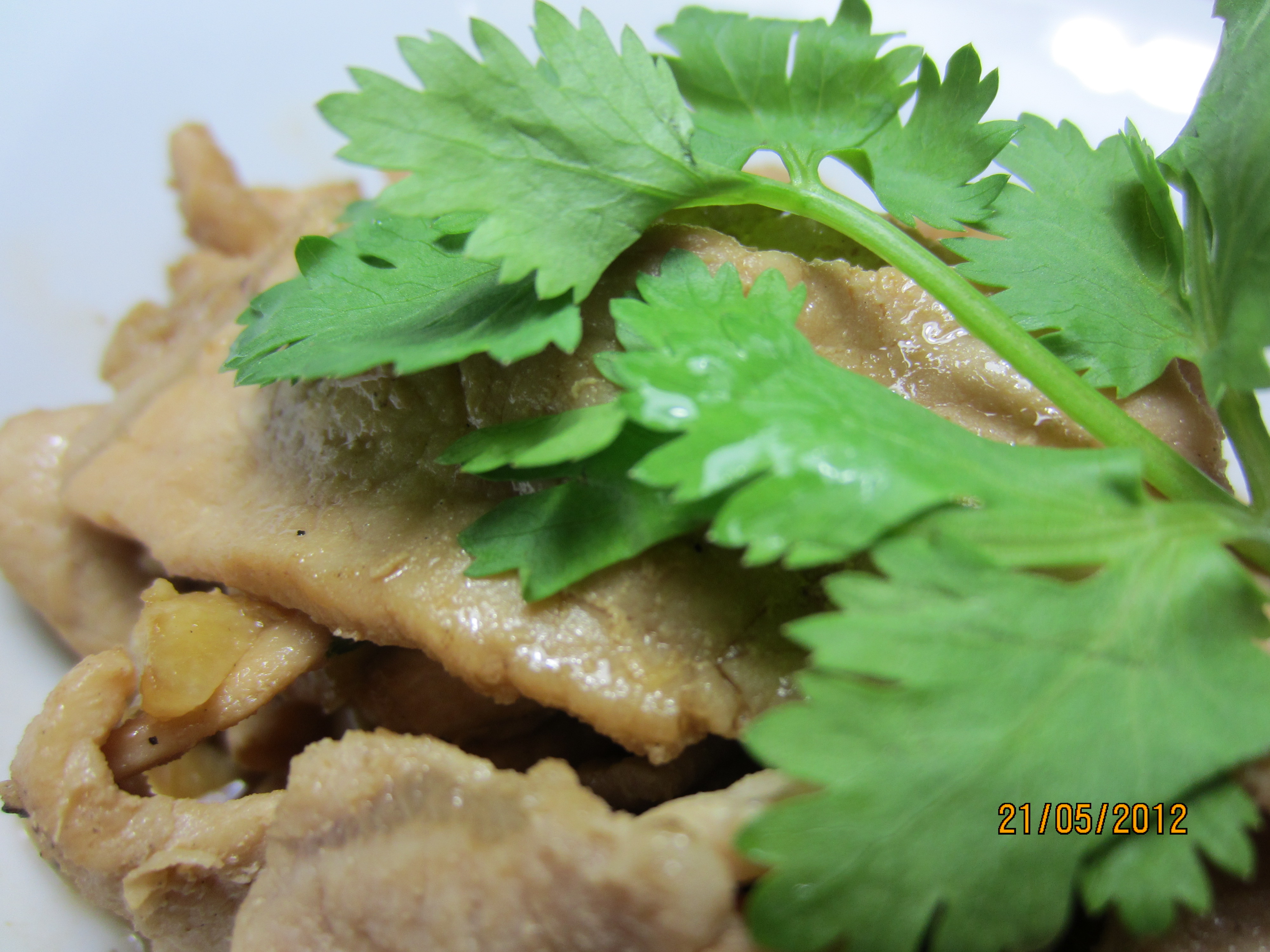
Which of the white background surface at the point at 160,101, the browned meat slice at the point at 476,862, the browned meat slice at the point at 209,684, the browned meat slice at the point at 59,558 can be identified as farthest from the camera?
the white background surface at the point at 160,101

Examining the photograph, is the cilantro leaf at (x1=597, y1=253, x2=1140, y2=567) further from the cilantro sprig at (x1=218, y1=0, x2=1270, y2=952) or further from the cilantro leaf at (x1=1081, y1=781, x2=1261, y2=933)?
the cilantro leaf at (x1=1081, y1=781, x2=1261, y2=933)

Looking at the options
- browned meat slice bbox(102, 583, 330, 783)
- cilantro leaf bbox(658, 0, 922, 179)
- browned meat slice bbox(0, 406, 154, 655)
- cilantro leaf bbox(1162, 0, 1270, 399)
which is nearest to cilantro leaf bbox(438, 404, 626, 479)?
browned meat slice bbox(102, 583, 330, 783)

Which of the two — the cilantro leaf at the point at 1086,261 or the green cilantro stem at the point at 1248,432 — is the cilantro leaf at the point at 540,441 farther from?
the green cilantro stem at the point at 1248,432

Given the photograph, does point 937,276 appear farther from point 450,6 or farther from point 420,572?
point 450,6

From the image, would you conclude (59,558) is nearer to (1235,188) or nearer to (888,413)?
(888,413)

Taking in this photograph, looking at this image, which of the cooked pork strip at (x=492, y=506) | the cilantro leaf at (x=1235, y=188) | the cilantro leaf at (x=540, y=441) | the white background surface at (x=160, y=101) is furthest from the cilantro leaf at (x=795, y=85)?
the white background surface at (x=160, y=101)

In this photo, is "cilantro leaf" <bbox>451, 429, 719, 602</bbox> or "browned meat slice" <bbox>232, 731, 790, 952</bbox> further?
"cilantro leaf" <bbox>451, 429, 719, 602</bbox>

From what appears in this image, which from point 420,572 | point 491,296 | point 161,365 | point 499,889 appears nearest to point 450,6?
point 161,365
